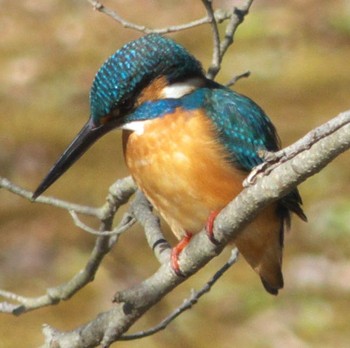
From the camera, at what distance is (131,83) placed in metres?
3.28

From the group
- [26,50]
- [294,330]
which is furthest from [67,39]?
[294,330]

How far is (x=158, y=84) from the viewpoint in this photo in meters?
3.35

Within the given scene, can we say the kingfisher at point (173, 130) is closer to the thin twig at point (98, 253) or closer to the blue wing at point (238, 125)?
the blue wing at point (238, 125)

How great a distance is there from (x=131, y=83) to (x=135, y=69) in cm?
4

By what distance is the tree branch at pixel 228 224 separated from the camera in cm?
232

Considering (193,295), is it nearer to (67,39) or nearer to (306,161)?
(306,161)

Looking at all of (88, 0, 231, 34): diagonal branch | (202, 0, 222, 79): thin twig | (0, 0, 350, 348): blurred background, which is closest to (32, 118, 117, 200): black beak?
(88, 0, 231, 34): diagonal branch

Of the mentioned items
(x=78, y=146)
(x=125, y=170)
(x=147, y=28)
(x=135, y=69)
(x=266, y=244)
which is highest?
(x=135, y=69)

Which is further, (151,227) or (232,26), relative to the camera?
(232,26)

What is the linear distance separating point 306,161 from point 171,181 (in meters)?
0.95

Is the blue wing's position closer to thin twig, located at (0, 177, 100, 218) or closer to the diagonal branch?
the diagonal branch

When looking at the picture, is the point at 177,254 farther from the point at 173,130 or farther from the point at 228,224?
the point at 228,224

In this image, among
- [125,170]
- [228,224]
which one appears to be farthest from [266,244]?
[125,170]

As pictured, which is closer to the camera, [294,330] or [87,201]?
[294,330]
